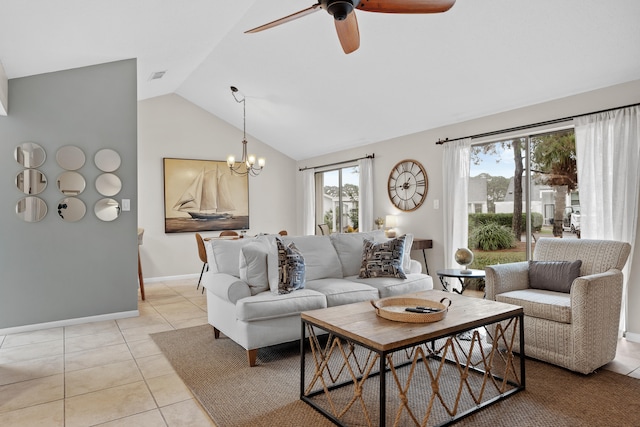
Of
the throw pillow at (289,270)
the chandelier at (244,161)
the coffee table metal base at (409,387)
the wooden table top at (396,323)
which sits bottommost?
the coffee table metal base at (409,387)

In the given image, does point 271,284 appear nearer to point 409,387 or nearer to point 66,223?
point 409,387

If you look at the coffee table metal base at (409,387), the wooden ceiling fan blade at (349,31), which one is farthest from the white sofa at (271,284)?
the wooden ceiling fan blade at (349,31)

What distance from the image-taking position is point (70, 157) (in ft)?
13.6

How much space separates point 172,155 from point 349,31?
5187 millimetres

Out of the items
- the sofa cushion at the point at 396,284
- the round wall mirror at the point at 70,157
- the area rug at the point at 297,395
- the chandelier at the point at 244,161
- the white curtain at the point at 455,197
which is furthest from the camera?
the chandelier at the point at 244,161

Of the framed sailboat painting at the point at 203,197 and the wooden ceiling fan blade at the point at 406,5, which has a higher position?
the wooden ceiling fan blade at the point at 406,5

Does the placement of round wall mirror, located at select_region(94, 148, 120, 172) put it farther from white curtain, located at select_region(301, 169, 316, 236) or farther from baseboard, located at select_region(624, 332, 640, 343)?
baseboard, located at select_region(624, 332, 640, 343)

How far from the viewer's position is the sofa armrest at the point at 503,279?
3.27 m

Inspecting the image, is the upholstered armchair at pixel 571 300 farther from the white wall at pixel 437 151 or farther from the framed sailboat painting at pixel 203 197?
the framed sailboat painting at pixel 203 197

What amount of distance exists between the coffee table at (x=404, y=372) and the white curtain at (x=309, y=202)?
16.7 ft

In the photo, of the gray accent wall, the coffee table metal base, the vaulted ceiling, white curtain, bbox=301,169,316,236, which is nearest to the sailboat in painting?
white curtain, bbox=301,169,316,236

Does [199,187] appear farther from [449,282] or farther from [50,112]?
[449,282]

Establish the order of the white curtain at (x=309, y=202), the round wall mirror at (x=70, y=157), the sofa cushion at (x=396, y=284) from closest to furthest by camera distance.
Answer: the sofa cushion at (x=396, y=284)
the round wall mirror at (x=70, y=157)
the white curtain at (x=309, y=202)

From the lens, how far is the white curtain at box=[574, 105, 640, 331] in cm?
348
